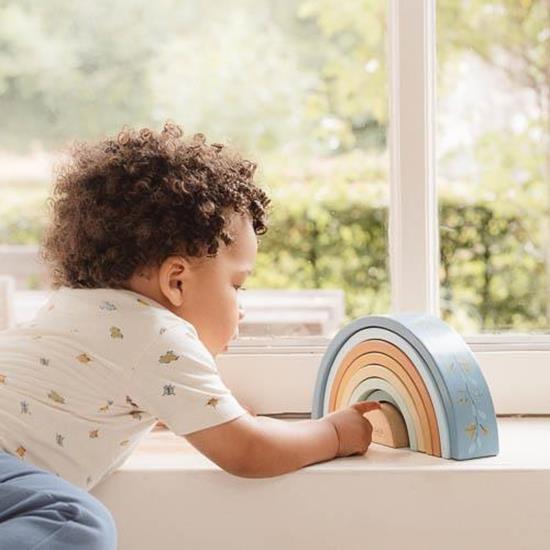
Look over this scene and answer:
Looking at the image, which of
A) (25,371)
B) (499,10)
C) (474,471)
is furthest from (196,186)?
(499,10)

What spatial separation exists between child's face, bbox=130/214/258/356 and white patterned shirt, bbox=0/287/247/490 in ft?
0.11

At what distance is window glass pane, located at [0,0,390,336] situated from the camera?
1696 mm

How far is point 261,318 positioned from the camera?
1.73 m

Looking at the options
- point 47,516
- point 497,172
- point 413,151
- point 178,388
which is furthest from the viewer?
point 497,172

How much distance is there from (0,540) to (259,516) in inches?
12.1

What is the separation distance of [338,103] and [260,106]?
0.38 ft

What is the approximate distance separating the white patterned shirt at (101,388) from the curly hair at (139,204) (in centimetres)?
6

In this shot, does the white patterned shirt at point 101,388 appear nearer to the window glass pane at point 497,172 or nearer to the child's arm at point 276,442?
the child's arm at point 276,442

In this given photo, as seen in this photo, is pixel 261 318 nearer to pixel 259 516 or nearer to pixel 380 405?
pixel 380 405

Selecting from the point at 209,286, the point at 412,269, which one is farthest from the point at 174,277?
the point at 412,269

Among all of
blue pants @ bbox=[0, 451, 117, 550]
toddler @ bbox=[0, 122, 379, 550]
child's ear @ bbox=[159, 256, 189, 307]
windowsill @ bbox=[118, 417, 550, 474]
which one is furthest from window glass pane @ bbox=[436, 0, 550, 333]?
blue pants @ bbox=[0, 451, 117, 550]

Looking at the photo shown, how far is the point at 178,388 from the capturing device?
4.06 feet

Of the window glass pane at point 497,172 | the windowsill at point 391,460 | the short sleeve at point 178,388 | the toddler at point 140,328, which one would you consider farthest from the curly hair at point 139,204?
the window glass pane at point 497,172

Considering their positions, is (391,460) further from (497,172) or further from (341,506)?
(497,172)
